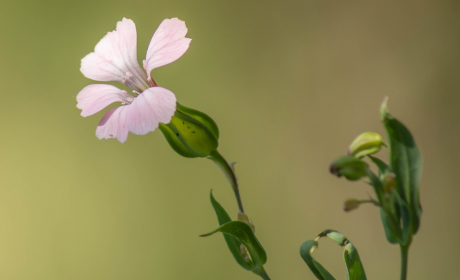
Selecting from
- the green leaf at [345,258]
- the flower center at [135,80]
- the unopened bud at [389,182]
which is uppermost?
the flower center at [135,80]

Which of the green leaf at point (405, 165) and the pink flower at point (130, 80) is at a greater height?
the pink flower at point (130, 80)

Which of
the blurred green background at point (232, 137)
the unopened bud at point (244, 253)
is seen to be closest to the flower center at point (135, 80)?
the unopened bud at point (244, 253)

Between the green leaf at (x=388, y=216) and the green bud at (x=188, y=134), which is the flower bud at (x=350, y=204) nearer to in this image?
the green leaf at (x=388, y=216)

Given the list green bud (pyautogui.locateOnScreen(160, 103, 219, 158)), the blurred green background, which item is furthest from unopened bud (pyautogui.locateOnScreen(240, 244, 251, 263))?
the blurred green background

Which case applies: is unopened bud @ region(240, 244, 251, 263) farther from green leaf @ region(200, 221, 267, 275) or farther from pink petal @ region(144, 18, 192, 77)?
pink petal @ region(144, 18, 192, 77)

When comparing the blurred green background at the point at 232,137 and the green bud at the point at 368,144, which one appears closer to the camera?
Answer: the green bud at the point at 368,144

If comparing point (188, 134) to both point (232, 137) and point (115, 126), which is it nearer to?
point (115, 126)

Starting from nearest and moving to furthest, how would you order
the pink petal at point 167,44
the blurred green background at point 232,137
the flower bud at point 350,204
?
the flower bud at point 350,204 < the pink petal at point 167,44 < the blurred green background at point 232,137
